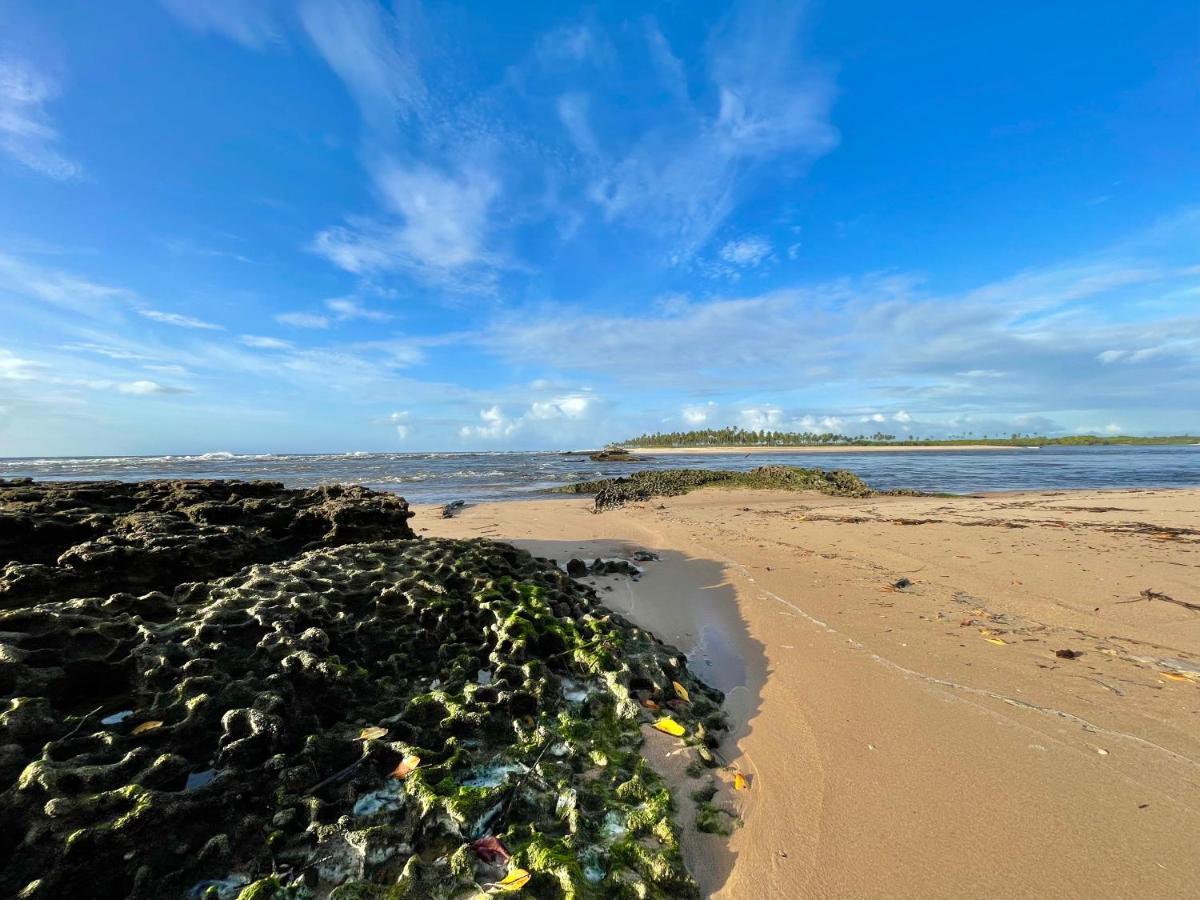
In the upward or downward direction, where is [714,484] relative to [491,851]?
upward

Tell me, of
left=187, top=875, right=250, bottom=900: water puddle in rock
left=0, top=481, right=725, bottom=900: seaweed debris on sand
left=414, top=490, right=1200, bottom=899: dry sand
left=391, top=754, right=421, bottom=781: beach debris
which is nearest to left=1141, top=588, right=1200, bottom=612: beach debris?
left=414, top=490, right=1200, bottom=899: dry sand

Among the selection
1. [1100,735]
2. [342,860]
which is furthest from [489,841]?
[1100,735]

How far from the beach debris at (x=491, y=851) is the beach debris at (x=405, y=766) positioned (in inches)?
23.1

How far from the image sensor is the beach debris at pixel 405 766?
277 centimetres

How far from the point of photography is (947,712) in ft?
12.3

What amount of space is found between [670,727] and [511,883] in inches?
63.4

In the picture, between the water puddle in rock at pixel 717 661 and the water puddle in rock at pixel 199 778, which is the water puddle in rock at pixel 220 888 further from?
the water puddle in rock at pixel 717 661

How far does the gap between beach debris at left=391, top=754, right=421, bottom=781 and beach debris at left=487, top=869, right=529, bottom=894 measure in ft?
2.73

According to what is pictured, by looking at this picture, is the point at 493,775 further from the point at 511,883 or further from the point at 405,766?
the point at 511,883

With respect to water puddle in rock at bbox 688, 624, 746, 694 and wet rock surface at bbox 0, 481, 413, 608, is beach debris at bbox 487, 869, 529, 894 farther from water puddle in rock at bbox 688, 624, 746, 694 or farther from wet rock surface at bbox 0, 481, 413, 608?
wet rock surface at bbox 0, 481, 413, 608

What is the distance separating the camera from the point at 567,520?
13375 millimetres

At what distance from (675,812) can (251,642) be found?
10.4ft

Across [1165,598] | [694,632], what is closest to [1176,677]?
[1165,598]

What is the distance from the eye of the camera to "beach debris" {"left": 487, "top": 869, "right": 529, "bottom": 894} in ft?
7.02
